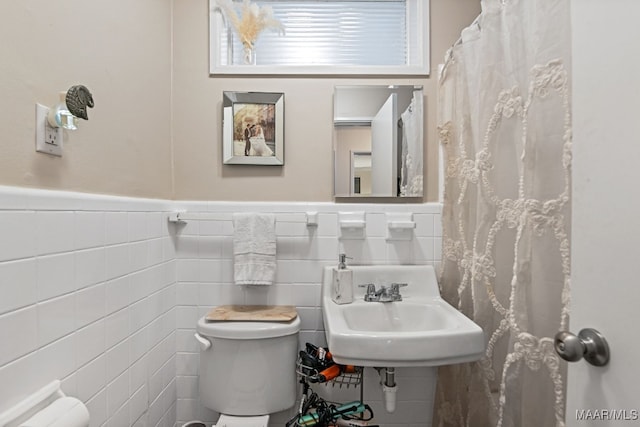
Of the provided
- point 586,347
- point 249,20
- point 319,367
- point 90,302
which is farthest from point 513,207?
point 249,20

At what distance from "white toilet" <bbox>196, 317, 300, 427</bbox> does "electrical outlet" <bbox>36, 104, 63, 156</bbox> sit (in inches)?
32.0

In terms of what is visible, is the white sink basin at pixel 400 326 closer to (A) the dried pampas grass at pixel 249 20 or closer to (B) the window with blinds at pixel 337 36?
(B) the window with blinds at pixel 337 36

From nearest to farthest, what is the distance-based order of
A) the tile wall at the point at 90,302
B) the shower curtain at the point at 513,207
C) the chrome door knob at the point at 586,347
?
the chrome door knob at the point at 586,347 < the tile wall at the point at 90,302 < the shower curtain at the point at 513,207

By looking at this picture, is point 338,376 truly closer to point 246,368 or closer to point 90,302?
point 246,368

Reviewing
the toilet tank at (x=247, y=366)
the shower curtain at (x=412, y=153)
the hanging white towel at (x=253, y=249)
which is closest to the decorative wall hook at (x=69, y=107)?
the hanging white towel at (x=253, y=249)

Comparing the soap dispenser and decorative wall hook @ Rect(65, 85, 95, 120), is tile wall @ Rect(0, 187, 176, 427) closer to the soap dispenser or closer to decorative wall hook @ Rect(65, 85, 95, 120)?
decorative wall hook @ Rect(65, 85, 95, 120)

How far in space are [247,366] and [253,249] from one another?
46 cm

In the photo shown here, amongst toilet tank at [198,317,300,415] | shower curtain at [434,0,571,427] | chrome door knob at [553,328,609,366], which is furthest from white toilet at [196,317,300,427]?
chrome door knob at [553,328,609,366]

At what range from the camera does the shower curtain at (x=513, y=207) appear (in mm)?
802

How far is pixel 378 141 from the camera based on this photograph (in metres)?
1.54

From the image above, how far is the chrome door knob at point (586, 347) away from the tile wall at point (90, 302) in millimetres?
1035

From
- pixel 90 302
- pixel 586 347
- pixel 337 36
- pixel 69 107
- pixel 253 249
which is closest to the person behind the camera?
pixel 586 347

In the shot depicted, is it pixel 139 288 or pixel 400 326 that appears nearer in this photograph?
Result: pixel 139 288

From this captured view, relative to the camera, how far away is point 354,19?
1.65 meters
